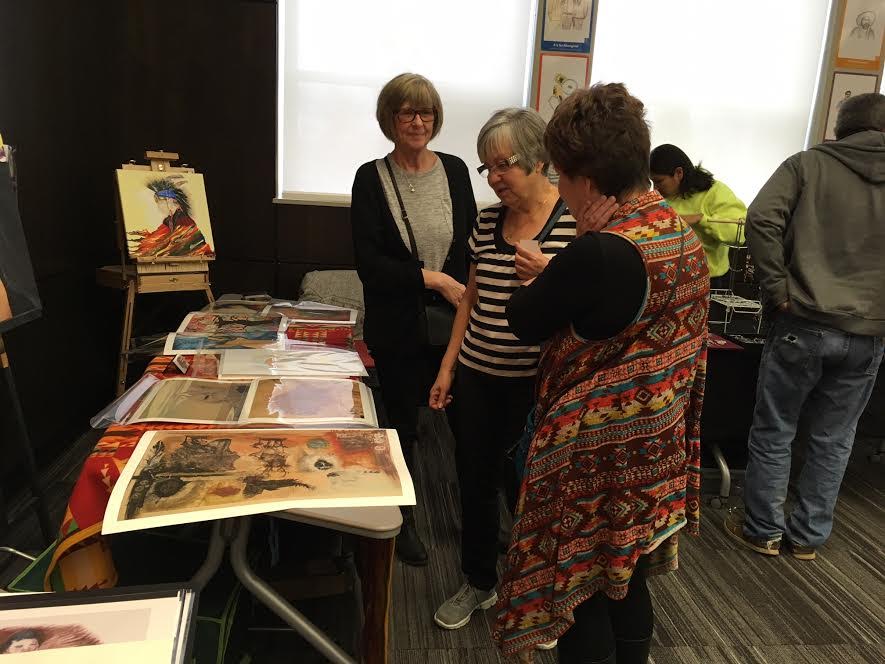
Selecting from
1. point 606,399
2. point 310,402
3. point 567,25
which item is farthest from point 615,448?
point 567,25

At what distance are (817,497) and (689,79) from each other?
8.25 feet

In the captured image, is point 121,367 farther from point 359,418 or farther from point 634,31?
point 634,31

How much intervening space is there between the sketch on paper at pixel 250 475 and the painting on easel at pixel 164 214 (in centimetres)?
181

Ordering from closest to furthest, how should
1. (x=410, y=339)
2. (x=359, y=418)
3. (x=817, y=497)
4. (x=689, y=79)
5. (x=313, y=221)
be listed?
1. (x=359, y=418)
2. (x=410, y=339)
3. (x=817, y=497)
4. (x=313, y=221)
5. (x=689, y=79)

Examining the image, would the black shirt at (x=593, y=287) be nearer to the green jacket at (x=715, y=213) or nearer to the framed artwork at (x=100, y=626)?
the framed artwork at (x=100, y=626)

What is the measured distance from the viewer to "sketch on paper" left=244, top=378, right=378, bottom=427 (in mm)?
1222

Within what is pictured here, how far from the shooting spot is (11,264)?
1.73 m

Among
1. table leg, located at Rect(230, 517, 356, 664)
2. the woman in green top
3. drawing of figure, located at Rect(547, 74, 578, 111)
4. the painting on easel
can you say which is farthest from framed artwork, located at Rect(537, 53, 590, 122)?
table leg, located at Rect(230, 517, 356, 664)

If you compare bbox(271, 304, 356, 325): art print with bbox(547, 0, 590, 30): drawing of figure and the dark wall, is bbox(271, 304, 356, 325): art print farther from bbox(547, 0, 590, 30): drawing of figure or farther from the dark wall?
bbox(547, 0, 590, 30): drawing of figure

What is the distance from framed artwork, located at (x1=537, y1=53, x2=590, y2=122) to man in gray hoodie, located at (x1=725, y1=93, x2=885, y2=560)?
66.9 inches

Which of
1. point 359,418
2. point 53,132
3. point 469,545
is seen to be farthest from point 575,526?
point 53,132

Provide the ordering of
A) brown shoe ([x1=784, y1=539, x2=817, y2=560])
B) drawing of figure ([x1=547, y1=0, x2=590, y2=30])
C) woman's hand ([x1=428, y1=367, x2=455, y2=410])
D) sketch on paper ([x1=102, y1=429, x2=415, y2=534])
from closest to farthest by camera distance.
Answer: sketch on paper ([x1=102, y1=429, x2=415, y2=534]) → woman's hand ([x1=428, y1=367, x2=455, y2=410]) → brown shoe ([x1=784, y1=539, x2=817, y2=560]) → drawing of figure ([x1=547, y1=0, x2=590, y2=30])

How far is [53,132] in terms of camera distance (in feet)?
8.27

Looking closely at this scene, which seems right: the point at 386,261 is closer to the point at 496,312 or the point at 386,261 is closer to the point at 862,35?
the point at 496,312
